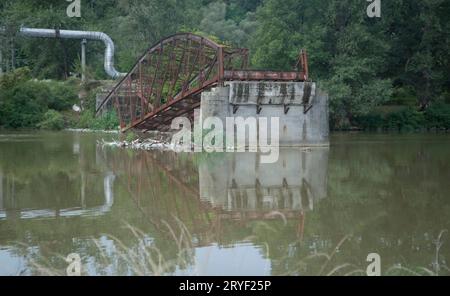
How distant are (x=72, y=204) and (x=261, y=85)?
16.3 metres

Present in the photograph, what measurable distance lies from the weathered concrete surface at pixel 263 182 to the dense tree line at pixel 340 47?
21.0m

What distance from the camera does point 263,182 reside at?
55.9 ft

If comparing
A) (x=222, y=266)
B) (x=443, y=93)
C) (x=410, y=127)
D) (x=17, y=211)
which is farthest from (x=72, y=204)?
(x=443, y=93)

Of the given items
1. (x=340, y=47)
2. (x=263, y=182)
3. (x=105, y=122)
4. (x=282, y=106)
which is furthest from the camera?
(x=105, y=122)

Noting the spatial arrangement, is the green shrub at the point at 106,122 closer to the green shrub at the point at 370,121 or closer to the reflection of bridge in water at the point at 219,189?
the green shrub at the point at 370,121

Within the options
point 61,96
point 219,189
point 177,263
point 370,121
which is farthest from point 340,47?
point 177,263

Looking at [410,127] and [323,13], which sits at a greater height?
[323,13]

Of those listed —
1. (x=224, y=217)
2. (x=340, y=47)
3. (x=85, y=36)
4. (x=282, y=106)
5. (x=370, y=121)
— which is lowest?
(x=370, y=121)

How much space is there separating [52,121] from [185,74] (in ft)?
60.0

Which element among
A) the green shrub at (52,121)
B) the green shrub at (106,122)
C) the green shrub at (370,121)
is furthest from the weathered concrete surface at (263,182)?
the green shrub at (52,121)

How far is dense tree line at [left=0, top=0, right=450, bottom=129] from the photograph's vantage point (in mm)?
44844

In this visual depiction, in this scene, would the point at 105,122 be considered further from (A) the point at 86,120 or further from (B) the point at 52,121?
(B) the point at 52,121

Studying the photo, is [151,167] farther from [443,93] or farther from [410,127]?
[443,93]
